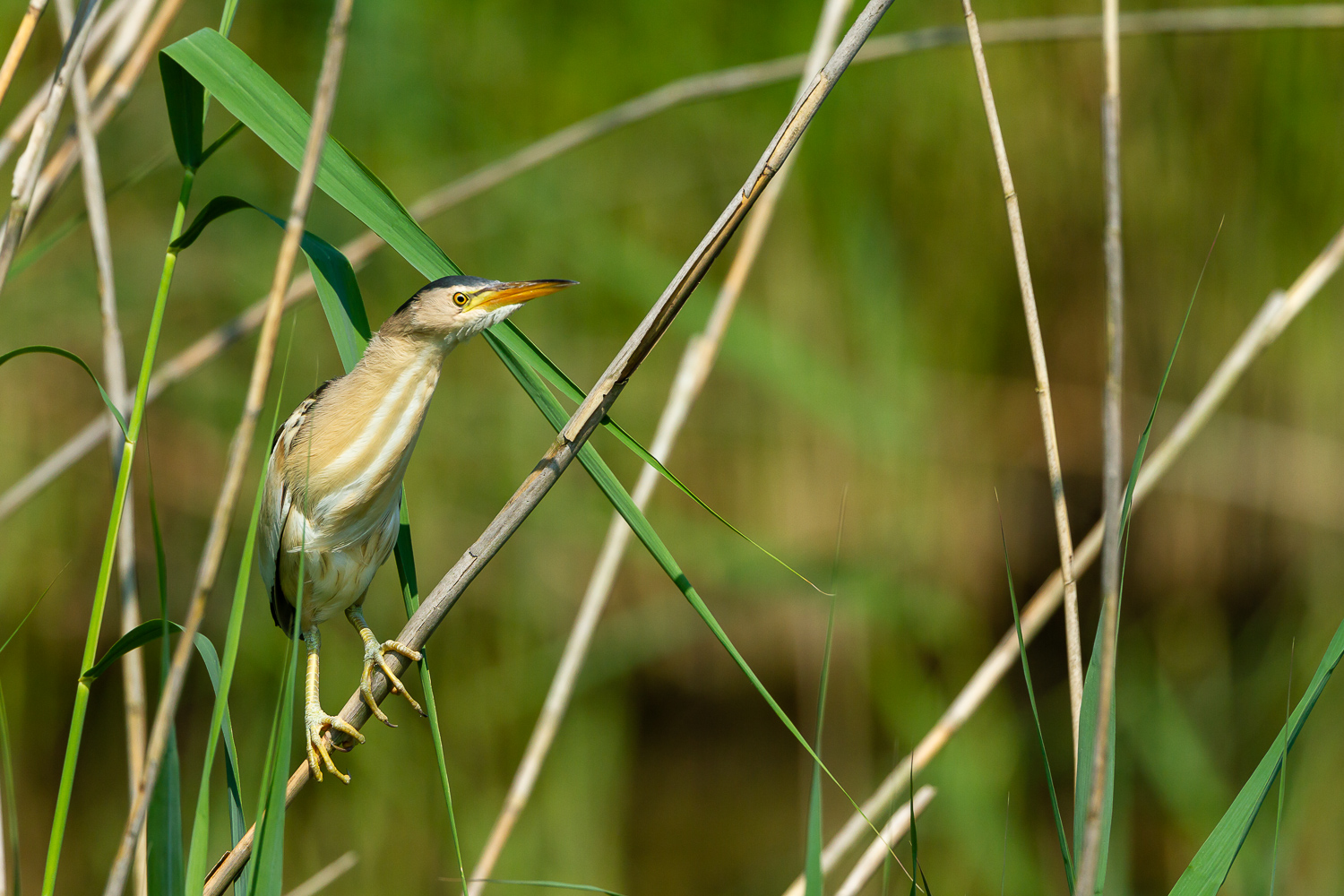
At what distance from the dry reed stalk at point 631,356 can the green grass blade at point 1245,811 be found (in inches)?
23.4

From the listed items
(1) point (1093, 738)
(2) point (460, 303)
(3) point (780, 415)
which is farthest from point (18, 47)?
(3) point (780, 415)

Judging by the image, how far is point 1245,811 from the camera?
0.85 meters

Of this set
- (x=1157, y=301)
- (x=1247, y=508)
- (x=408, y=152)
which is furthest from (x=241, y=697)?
(x=1247, y=508)

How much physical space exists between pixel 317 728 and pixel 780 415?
82.4 inches

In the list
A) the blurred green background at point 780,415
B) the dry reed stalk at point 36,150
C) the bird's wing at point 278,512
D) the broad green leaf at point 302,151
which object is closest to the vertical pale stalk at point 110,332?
the dry reed stalk at point 36,150

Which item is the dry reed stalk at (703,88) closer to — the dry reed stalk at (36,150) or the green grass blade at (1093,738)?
the dry reed stalk at (36,150)

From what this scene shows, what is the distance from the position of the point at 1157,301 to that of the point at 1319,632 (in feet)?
3.22

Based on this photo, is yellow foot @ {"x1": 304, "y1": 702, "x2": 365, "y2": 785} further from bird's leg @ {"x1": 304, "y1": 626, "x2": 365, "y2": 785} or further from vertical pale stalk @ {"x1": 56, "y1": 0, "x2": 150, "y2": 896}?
vertical pale stalk @ {"x1": 56, "y1": 0, "x2": 150, "y2": 896}

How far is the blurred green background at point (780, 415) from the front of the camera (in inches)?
106

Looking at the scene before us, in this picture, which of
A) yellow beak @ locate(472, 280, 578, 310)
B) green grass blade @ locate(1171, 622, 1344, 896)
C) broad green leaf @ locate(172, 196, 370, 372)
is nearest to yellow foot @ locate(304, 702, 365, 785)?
broad green leaf @ locate(172, 196, 370, 372)

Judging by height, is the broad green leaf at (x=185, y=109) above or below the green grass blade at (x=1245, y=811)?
above

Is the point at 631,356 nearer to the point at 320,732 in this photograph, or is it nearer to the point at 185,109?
the point at 185,109

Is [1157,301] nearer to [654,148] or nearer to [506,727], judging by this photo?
[654,148]

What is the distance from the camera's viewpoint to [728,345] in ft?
8.35
